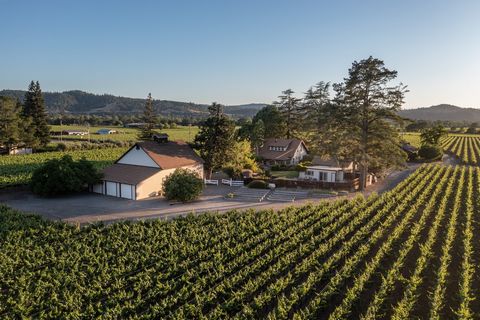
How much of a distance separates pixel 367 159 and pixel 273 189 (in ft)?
37.0

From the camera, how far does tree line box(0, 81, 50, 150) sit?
6256 cm

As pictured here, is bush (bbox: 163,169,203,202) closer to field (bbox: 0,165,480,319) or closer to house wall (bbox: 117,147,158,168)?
house wall (bbox: 117,147,158,168)

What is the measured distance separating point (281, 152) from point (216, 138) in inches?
804

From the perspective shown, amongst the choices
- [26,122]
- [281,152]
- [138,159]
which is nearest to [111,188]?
[138,159]

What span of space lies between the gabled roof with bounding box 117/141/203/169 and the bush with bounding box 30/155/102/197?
6200mm

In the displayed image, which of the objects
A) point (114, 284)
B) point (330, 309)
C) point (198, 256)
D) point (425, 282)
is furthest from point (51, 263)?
point (425, 282)

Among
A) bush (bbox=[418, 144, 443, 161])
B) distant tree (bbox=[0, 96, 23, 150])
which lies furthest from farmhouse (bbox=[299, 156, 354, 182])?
distant tree (bbox=[0, 96, 23, 150])

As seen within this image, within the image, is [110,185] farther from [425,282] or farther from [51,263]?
[425,282]

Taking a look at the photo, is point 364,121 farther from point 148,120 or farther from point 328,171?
point 148,120

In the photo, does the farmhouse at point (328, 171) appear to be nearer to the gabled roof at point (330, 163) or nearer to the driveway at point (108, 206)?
the gabled roof at point (330, 163)

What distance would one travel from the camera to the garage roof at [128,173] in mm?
35572

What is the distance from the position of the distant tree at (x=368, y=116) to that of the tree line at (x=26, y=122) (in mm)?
56831

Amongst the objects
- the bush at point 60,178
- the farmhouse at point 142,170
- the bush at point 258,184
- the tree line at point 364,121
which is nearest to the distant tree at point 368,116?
the tree line at point 364,121

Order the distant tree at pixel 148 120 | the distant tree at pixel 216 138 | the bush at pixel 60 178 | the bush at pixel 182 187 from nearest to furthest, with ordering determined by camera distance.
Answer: the bush at pixel 182 187 → the bush at pixel 60 178 → the distant tree at pixel 216 138 → the distant tree at pixel 148 120
